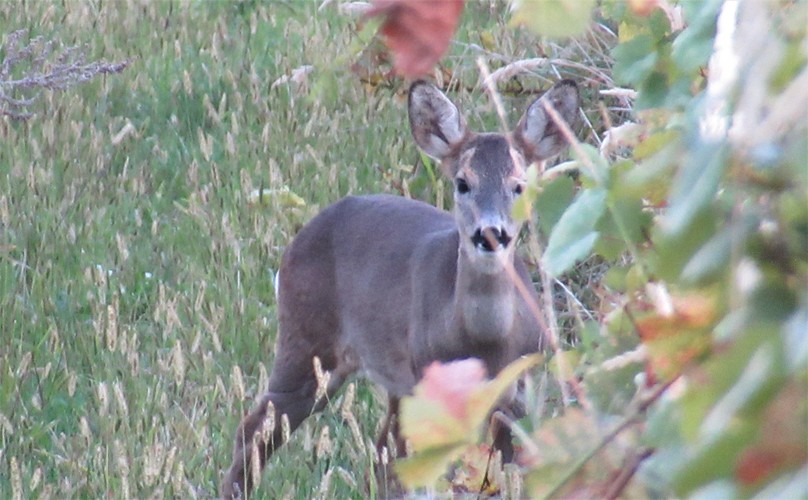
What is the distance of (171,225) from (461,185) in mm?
2320

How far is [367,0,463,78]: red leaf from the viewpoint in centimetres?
113

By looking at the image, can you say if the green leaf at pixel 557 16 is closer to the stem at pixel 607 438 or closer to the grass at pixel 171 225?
the stem at pixel 607 438

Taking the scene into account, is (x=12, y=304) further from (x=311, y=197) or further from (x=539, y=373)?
(x=539, y=373)

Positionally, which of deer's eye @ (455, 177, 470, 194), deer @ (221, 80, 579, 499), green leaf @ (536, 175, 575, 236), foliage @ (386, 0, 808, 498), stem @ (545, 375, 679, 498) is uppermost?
foliage @ (386, 0, 808, 498)

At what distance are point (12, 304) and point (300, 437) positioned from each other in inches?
52.8

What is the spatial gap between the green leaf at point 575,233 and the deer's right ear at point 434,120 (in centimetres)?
399

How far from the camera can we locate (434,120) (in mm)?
5695

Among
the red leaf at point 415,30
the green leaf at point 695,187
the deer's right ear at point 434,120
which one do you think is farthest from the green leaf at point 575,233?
the deer's right ear at point 434,120

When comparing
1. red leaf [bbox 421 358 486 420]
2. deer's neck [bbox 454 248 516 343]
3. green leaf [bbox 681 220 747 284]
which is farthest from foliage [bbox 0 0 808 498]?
deer's neck [bbox 454 248 516 343]

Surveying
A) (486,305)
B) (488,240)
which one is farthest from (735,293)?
(486,305)

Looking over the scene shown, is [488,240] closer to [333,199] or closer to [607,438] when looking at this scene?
[333,199]

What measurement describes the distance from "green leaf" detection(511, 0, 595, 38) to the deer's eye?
13.1 ft

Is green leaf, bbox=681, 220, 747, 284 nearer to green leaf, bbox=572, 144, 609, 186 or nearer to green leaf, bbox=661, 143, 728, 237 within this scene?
green leaf, bbox=661, 143, 728, 237

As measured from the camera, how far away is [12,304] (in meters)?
6.07
